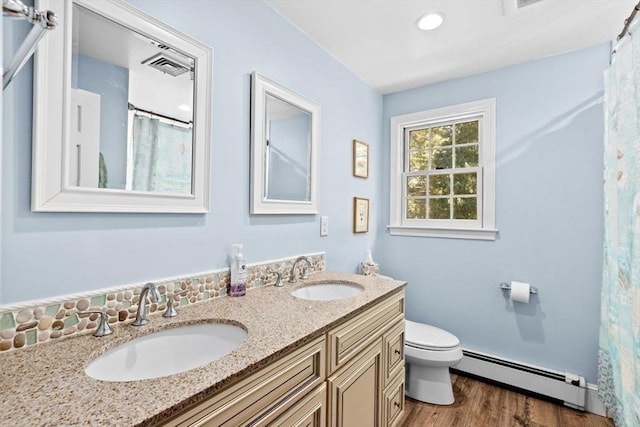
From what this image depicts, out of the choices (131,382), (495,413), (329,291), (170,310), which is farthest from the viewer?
(495,413)

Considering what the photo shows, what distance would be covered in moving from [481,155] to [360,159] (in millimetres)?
944

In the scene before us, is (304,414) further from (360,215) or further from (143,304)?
(360,215)

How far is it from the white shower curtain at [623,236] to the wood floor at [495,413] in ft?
0.93

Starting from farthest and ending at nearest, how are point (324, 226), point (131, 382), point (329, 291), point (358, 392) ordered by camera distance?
point (324, 226) → point (329, 291) → point (358, 392) → point (131, 382)

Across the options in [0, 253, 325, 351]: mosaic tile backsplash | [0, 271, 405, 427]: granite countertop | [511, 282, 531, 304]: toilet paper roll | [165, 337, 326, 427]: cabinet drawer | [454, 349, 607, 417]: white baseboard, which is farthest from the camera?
[511, 282, 531, 304]: toilet paper roll

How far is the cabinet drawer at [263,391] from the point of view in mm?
683

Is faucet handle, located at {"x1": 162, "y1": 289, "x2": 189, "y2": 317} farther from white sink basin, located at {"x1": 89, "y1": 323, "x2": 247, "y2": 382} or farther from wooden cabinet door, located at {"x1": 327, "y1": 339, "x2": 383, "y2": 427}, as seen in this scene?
wooden cabinet door, located at {"x1": 327, "y1": 339, "x2": 383, "y2": 427}

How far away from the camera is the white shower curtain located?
A: 4.13 ft

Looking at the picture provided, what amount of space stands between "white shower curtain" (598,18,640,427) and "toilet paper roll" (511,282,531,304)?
41 cm

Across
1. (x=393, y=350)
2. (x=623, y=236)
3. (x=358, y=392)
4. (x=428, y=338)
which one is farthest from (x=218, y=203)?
(x=623, y=236)

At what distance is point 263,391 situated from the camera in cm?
83

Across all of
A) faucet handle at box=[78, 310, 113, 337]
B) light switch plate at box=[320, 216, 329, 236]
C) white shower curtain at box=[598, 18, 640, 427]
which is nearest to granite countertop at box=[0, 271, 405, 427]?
faucet handle at box=[78, 310, 113, 337]

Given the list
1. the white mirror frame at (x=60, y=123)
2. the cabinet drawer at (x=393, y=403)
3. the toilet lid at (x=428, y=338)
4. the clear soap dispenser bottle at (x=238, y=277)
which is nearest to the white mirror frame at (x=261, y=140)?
the clear soap dispenser bottle at (x=238, y=277)

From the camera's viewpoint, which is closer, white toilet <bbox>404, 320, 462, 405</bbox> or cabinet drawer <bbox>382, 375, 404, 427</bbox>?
cabinet drawer <bbox>382, 375, 404, 427</bbox>
